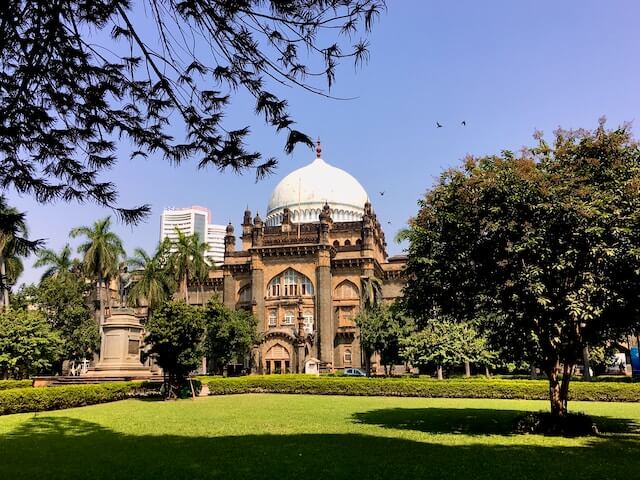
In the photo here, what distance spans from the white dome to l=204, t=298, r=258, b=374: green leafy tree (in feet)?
83.0

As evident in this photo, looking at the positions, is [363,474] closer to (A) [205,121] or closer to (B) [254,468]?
(B) [254,468]

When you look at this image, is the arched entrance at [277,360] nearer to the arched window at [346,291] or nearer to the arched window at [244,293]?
the arched window at [346,291]

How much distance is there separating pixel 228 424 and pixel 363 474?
806 centimetres

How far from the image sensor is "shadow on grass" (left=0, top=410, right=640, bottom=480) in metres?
9.91

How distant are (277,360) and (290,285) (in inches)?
337

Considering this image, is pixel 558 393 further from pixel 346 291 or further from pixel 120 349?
pixel 346 291

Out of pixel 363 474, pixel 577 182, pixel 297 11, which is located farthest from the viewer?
pixel 577 182

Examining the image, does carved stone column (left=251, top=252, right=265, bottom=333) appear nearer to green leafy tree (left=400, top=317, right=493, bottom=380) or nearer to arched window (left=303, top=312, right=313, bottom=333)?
arched window (left=303, top=312, right=313, bottom=333)

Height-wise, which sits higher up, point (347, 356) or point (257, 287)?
point (257, 287)

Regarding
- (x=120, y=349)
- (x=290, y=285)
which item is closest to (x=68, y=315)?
(x=120, y=349)

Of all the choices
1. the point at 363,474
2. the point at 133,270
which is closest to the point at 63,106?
the point at 363,474

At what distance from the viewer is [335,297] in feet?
193

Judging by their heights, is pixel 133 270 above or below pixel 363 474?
above

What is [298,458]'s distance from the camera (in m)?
11.1
